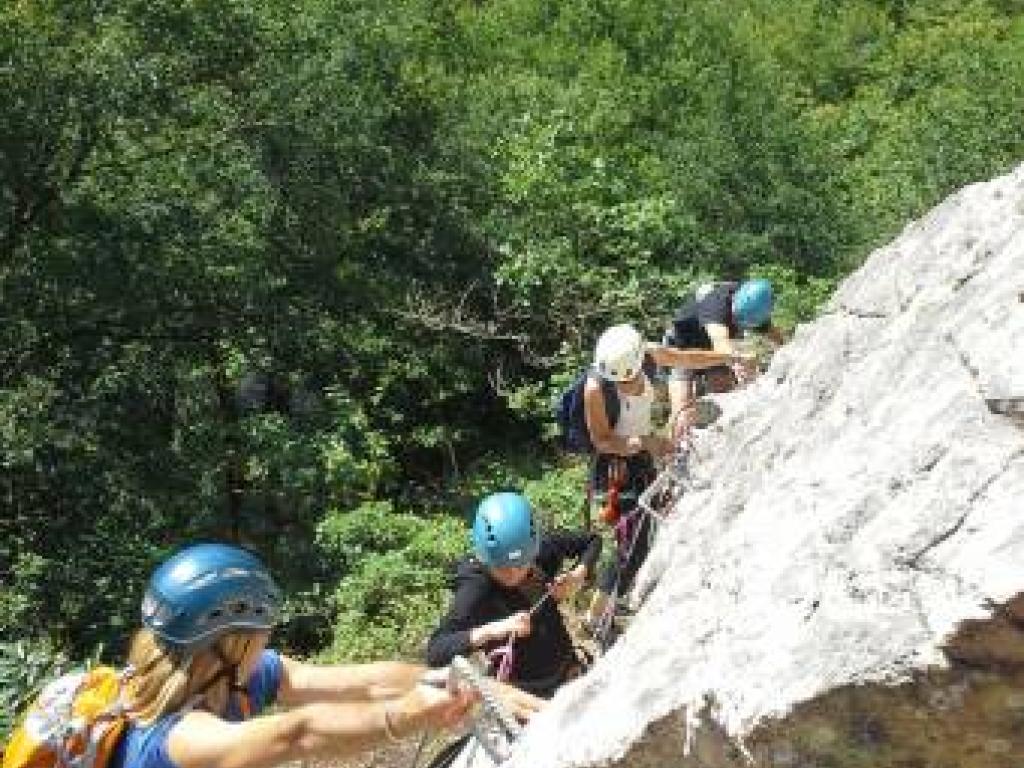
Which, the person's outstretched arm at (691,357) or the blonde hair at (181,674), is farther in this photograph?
the person's outstretched arm at (691,357)

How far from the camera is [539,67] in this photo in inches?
1187

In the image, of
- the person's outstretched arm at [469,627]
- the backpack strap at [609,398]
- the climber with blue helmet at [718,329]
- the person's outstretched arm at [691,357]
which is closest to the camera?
the person's outstretched arm at [469,627]

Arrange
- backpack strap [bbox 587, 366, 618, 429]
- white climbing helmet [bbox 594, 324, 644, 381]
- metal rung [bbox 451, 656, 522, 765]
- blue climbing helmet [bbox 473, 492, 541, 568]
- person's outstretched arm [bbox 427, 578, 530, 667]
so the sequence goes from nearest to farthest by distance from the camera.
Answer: metal rung [bbox 451, 656, 522, 765]
person's outstretched arm [bbox 427, 578, 530, 667]
blue climbing helmet [bbox 473, 492, 541, 568]
white climbing helmet [bbox 594, 324, 644, 381]
backpack strap [bbox 587, 366, 618, 429]

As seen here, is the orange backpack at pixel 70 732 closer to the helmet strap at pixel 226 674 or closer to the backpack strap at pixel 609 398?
the helmet strap at pixel 226 674

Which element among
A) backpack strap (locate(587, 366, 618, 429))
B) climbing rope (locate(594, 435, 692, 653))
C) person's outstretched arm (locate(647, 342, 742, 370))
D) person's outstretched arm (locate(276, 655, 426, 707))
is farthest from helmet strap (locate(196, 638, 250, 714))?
person's outstretched arm (locate(647, 342, 742, 370))

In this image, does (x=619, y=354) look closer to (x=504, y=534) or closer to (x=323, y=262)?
(x=504, y=534)

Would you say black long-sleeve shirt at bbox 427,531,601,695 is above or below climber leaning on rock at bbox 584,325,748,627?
above

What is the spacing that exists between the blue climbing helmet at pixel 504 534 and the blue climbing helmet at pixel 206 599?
6.82 ft

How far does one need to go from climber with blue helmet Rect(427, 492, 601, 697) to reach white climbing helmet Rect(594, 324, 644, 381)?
77.6 inches

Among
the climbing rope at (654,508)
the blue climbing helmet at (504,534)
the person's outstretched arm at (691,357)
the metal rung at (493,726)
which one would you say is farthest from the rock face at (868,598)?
the person's outstretched arm at (691,357)

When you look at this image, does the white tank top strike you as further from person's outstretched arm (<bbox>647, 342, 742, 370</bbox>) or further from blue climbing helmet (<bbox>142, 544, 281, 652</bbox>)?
blue climbing helmet (<bbox>142, 544, 281, 652</bbox>)

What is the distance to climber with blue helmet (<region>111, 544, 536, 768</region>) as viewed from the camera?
3.12 m

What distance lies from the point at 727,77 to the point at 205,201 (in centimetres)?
992

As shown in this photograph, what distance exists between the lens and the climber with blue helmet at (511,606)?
5.50 metres
